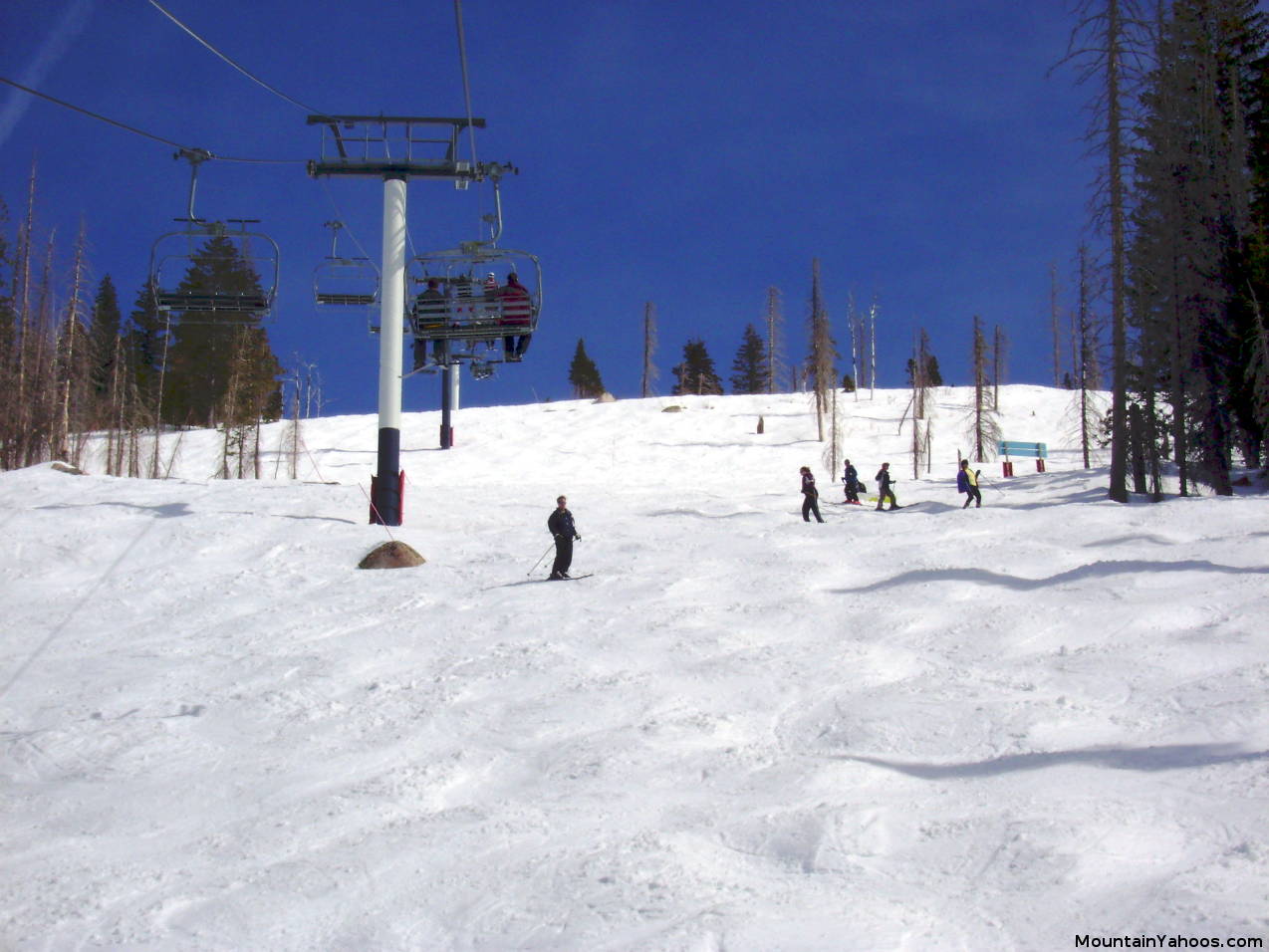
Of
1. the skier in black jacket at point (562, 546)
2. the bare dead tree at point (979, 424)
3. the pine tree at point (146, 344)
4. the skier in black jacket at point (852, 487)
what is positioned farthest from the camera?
the pine tree at point (146, 344)

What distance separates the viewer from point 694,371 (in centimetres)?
10262

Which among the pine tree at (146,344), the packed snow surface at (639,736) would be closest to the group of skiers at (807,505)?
the packed snow surface at (639,736)

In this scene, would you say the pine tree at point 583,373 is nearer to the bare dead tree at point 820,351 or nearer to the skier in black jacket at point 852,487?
the bare dead tree at point 820,351

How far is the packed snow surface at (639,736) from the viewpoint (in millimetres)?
5762

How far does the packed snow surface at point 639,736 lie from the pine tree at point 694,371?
81077mm

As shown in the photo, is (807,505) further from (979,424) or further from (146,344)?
(146,344)

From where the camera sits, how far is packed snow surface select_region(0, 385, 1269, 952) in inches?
227

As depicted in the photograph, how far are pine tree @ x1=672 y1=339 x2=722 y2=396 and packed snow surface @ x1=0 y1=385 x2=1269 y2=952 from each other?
81077 mm

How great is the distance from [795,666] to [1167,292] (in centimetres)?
2088

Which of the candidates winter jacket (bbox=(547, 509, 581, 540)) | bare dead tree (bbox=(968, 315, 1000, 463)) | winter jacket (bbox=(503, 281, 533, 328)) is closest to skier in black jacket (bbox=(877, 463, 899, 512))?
winter jacket (bbox=(503, 281, 533, 328))

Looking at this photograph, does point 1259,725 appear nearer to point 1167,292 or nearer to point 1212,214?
point 1167,292

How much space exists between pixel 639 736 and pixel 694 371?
312ft

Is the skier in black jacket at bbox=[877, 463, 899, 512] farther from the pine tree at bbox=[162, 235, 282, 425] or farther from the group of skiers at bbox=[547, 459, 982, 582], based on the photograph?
the pine tree at bbox=[162, 235, 282, 425]

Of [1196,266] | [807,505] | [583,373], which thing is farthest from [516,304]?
[583,373]
